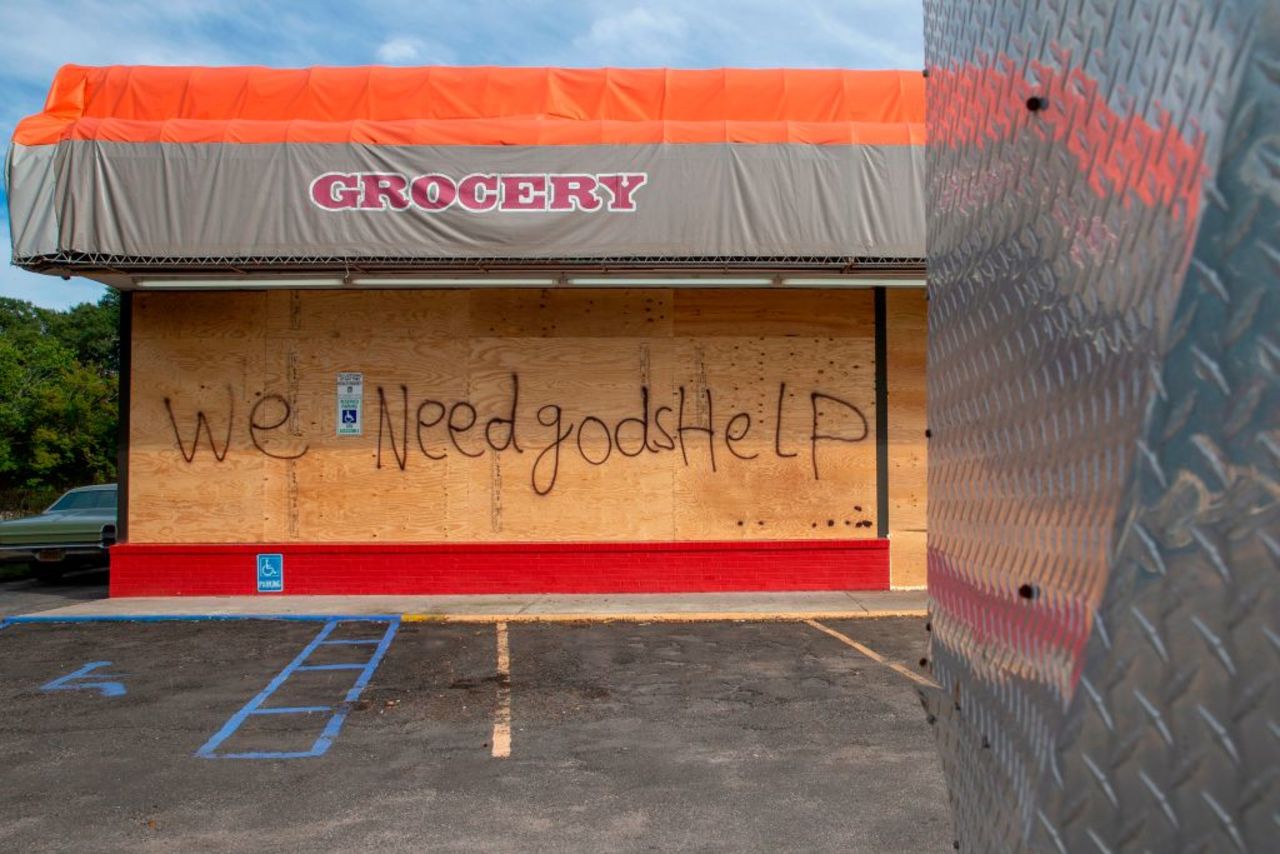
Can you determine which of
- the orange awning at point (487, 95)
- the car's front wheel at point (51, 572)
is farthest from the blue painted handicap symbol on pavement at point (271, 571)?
the orange awning at point (487, 95)

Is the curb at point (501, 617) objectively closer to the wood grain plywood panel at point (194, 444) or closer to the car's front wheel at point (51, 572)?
the wood grain plywood panel at point (194, 444)

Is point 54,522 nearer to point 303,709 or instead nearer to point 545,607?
point 545,607

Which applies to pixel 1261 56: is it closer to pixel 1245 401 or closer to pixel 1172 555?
pixel 1245 401

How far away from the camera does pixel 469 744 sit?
6.03m

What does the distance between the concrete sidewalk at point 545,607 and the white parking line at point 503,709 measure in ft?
4.68

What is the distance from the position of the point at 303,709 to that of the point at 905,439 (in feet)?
25.8

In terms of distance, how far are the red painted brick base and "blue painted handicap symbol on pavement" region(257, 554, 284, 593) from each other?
0.19ft

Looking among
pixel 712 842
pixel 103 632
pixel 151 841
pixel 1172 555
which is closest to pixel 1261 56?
pixel 1172 555

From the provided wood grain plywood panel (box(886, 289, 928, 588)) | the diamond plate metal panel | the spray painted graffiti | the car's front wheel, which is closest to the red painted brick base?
the spray painted graffiti

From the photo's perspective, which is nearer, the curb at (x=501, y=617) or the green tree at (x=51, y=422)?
the curb at (x=501, y=617)

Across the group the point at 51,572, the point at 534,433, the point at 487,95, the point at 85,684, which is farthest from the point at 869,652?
the point at 51,572

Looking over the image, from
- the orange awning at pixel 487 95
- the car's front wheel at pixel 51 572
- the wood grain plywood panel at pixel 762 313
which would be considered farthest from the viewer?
the car's front wheel at pixel 51 572

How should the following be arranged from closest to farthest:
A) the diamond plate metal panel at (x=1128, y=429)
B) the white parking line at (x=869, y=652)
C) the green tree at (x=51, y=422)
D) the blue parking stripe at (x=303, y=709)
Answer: the diamond plate metal panel at (x=1128, y=429) < the blue parking stripe at (x=303, y=709) < the white parking line at (x=869, y=652) < the green tree at (x=51, y=422)

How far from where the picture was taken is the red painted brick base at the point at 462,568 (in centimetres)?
1197
